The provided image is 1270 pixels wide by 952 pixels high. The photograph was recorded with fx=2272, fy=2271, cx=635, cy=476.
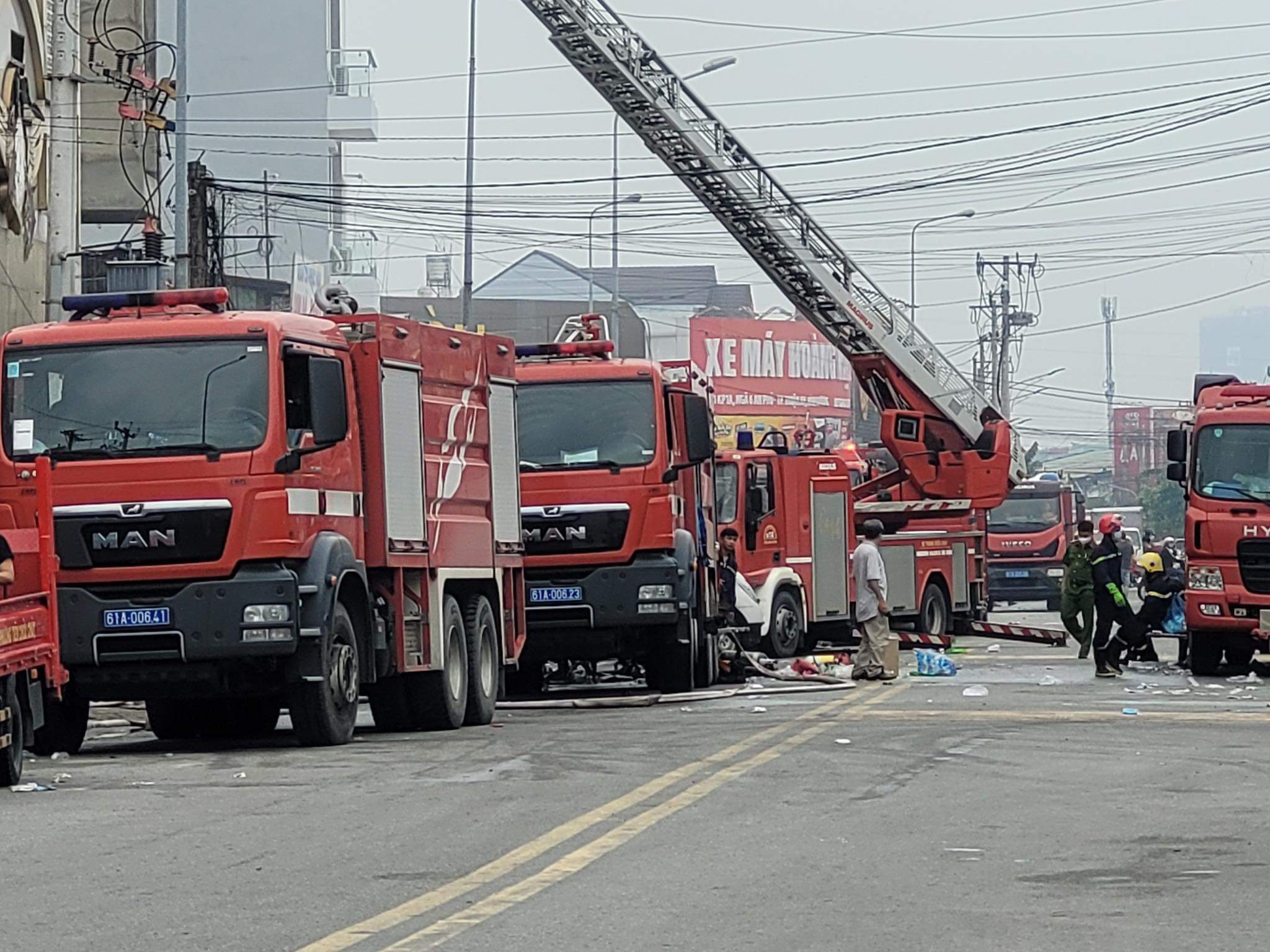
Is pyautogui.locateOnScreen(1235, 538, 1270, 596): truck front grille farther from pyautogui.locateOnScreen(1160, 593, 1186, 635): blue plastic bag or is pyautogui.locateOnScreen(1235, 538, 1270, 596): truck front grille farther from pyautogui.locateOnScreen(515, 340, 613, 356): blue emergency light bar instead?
pyautogui.locateOnScreen(515, 340, 613, 356): blue emergency light bar

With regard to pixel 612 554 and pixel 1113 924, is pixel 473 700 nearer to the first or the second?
pixel 612 554

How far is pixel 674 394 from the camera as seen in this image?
2042cm

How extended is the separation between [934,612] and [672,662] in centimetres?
1283

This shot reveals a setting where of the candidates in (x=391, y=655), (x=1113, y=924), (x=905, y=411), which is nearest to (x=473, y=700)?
(x=391, y=655)

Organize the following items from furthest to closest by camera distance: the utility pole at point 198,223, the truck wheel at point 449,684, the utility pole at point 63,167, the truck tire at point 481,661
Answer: the utility pole at point 198,223
the utility pole at point 63,167
the truck tire at point 481,661
the truck wheel at point 449,684

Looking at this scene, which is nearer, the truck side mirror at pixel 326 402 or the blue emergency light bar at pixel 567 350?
the truck side mirror at pixel 326 402

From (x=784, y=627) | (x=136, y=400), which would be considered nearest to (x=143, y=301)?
(x=136, y=400)

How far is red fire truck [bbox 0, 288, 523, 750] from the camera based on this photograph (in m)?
14.5

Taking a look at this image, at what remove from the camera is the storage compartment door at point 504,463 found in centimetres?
1852

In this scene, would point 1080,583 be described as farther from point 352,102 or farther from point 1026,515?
point 352,102

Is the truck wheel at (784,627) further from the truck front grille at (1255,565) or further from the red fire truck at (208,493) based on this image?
the red fire truck at (208,493)

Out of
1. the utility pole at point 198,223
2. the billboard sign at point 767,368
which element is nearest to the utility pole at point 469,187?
the utility pole at point 198,223

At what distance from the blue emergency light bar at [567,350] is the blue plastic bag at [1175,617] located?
26.8 ft

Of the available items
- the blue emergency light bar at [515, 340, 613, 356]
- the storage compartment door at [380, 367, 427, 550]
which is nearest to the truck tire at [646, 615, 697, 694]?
the blue emergency light bar at [515, 340, 613, 356]
